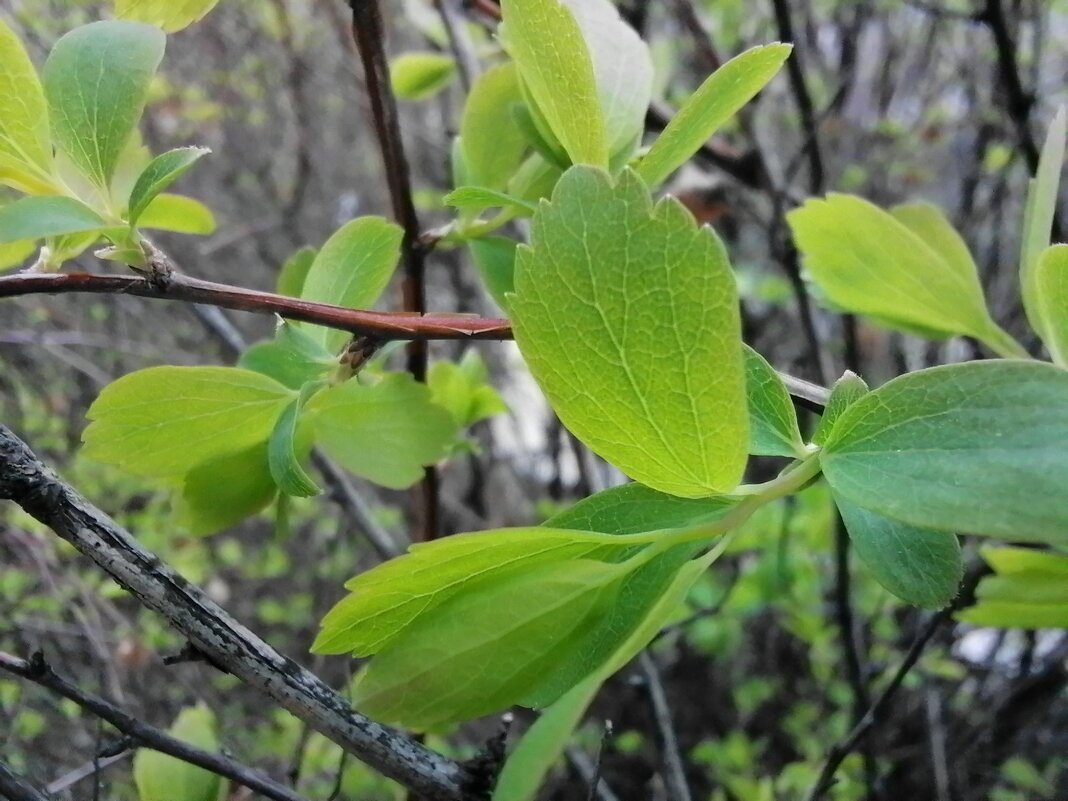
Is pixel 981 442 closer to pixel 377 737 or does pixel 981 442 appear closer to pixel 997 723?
pixel 377 737

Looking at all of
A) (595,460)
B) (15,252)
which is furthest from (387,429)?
(595,460)

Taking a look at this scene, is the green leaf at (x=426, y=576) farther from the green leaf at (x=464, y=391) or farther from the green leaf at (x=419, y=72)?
the green leaf at (x=419, y=72)

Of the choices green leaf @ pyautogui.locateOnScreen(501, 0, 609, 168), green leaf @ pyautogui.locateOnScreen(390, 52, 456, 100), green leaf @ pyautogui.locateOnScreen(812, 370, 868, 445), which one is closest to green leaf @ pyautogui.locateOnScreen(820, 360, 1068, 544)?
green leaf @ pyautogui.locateOnScreen(812, 370, 868, 445)

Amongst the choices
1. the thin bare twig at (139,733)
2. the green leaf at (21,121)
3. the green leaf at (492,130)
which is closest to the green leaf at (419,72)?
the green leaf at (492,130)

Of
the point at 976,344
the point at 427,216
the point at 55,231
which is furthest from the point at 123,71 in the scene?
the point at 427,216

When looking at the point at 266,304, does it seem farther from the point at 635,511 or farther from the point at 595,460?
the point at 595,460
